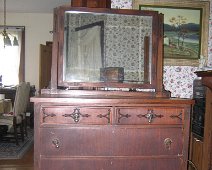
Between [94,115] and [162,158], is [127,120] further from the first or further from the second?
[162,158]

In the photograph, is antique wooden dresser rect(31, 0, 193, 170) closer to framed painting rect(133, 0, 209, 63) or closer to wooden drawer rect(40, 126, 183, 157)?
wooden drawer rect(40, 126, 183, 157)

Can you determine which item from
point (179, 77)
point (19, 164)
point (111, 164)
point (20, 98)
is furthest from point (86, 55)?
point (20, 98)

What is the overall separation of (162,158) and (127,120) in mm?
351

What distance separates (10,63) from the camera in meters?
6.49

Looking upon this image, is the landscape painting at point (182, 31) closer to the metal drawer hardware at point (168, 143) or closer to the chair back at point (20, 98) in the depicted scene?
the metal drawer hardware at point (168, 143)

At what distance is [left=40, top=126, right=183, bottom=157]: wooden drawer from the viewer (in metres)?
1.61

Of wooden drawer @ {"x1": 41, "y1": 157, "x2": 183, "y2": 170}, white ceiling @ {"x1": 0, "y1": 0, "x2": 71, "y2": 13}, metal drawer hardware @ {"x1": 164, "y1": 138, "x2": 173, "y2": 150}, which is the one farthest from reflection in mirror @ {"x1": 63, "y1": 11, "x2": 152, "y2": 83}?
white ceiling @ {"x1": 0, "y1": 0, "x2": 71, "y2": 13}

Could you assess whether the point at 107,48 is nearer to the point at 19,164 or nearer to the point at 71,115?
the point at 71,115

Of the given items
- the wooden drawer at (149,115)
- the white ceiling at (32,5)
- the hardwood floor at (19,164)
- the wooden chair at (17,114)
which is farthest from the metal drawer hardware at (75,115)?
the white ceiling at (32,5)

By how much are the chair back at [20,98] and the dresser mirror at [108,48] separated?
2683mm

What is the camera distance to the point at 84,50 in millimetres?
1958

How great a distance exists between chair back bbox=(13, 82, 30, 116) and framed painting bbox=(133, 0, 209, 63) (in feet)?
9.08

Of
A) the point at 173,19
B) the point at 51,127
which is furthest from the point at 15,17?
the point at 51,127

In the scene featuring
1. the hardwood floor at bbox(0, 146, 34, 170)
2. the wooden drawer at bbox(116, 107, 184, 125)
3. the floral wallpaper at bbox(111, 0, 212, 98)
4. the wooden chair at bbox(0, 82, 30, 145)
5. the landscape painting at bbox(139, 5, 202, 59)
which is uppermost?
the landscape painting at bbox(139, 5, 202, 59)
